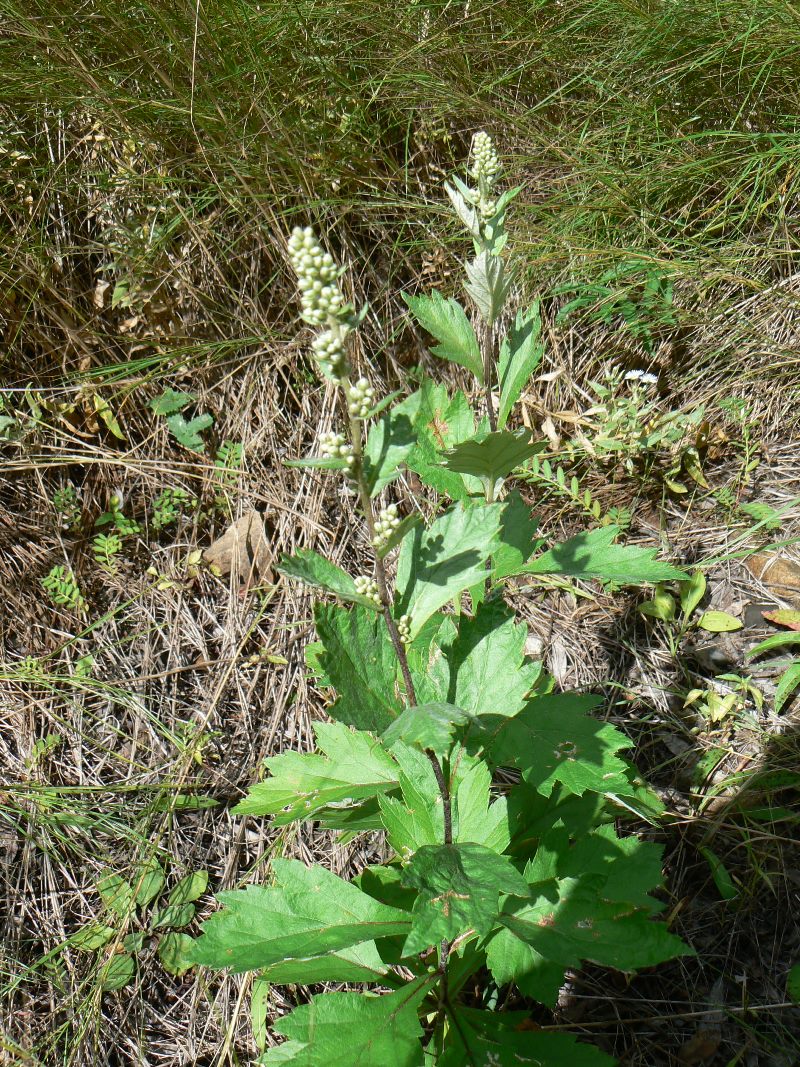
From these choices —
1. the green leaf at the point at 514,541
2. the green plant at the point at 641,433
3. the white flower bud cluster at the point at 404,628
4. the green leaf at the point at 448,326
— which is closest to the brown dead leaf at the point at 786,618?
the green plant at the point at 641,433

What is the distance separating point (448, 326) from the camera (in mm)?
2068

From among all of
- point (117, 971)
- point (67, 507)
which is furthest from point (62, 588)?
point (117, 971)

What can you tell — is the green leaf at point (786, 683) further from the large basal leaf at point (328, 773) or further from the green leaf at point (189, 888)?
the green leaf at point (189, 888)

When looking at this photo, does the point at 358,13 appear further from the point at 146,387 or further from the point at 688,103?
the point at 146,387

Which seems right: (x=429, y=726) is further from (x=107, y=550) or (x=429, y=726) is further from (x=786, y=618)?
(x=107, y=550)

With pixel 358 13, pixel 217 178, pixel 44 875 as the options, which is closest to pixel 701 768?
pixel 44 875

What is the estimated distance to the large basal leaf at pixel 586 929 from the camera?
173 centimetres

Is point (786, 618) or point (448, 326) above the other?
point (448, 326)

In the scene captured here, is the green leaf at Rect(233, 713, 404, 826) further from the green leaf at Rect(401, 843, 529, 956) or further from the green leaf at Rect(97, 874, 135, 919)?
the green leaf at Rect(97, 874, 135, 919)

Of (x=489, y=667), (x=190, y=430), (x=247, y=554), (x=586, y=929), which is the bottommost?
(x=247, y=554)

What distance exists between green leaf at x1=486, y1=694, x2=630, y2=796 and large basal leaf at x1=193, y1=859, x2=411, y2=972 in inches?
18.8

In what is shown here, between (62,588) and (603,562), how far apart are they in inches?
90.2

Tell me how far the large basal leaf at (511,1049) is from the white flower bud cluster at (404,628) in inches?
39.7

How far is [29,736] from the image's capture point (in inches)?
119
